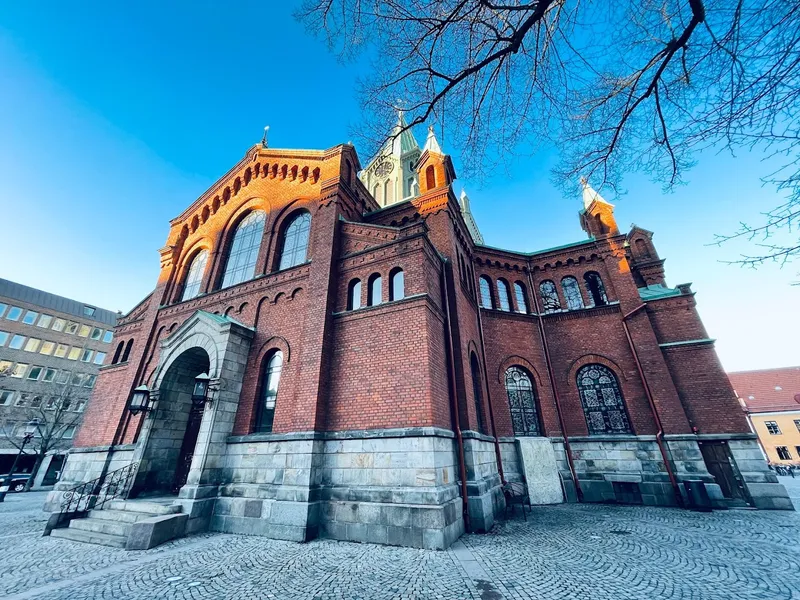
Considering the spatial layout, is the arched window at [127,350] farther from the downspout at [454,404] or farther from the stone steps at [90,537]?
the downspout at [454,404]

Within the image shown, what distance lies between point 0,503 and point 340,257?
20628mm

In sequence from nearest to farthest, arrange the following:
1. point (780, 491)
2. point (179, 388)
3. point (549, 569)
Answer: point (549, 569) < point (780, 491) < point (179, 388)

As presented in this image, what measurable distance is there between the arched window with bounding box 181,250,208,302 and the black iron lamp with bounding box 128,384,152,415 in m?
5.26

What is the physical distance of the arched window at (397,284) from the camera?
968 centimetres

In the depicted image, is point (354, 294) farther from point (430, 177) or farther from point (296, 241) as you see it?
point (430, 177)

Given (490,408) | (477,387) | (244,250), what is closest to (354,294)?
(477,387)

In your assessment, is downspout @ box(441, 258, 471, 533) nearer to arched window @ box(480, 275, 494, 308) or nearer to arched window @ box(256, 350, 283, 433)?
arched window @ box(480, 275, 494, 308)

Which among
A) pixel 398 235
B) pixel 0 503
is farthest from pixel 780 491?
pixel 0 503

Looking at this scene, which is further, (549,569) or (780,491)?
(780,491)

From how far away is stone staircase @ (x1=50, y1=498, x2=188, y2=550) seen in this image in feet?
23.5

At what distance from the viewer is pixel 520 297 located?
1581 centimetres

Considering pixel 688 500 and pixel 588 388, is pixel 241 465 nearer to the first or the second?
pixel 588 388

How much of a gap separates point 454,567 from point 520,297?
1225 cm

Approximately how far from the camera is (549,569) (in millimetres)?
5367
